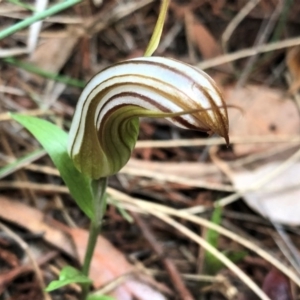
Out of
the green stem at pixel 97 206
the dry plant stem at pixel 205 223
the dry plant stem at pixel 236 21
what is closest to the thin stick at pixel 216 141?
the dry plant stem at pixel 205 223

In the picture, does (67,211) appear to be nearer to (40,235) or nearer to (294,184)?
(40,235)

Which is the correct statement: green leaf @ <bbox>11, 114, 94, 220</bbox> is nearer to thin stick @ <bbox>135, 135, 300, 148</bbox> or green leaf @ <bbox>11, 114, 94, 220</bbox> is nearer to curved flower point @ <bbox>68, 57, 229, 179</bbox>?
curved flower point @ <bbox>68, 57, 229, 179</bbox>

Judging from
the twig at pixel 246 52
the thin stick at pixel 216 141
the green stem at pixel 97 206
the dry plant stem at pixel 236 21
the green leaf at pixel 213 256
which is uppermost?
the dry plant stem at pixel 236 21

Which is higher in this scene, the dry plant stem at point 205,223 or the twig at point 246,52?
the twig at point 246,52

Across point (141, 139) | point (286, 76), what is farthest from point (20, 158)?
point (286, 76)

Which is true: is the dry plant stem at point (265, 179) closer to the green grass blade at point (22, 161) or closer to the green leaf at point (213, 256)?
the green leaf at point (213, 256)

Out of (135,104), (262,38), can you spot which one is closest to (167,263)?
(135,104)
